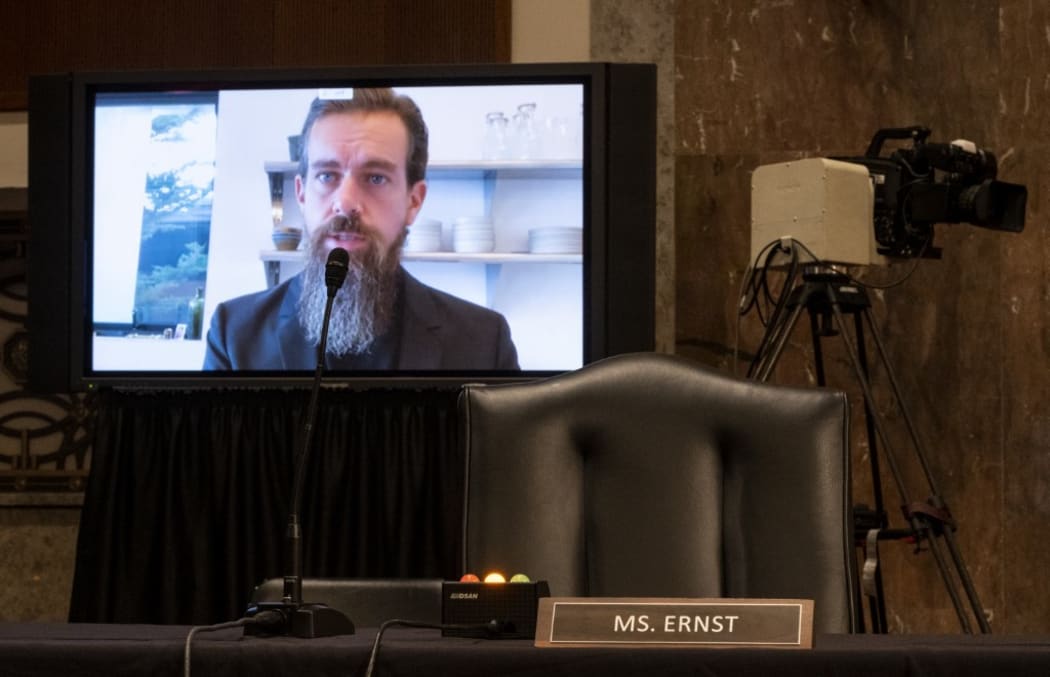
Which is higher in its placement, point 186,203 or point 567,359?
point 186,203

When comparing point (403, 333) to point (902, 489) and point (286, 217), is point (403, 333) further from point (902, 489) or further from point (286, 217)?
point (902, 489)

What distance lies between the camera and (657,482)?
6.61ft

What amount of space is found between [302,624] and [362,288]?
7.68 feet

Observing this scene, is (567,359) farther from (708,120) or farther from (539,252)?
(708,120)

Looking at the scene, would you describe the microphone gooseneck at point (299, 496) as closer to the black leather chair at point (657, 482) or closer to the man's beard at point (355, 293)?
the black leather chair at point (657, 482)

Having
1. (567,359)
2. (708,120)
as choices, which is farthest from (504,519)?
(708,120)

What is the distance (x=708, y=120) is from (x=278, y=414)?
1.45 m

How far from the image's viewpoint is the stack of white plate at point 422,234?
364 centimetres

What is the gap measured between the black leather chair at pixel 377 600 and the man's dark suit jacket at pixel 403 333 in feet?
5.73

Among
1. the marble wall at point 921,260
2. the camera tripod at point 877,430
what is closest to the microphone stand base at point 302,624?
the camera tripod at point 877,430

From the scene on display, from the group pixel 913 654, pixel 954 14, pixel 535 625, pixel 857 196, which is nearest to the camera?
pixel 913 654

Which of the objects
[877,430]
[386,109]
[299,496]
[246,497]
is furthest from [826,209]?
[299,496]

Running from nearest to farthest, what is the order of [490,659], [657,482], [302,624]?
[490,659], [302,624], [657,482]

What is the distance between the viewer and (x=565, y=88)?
11.8ft
